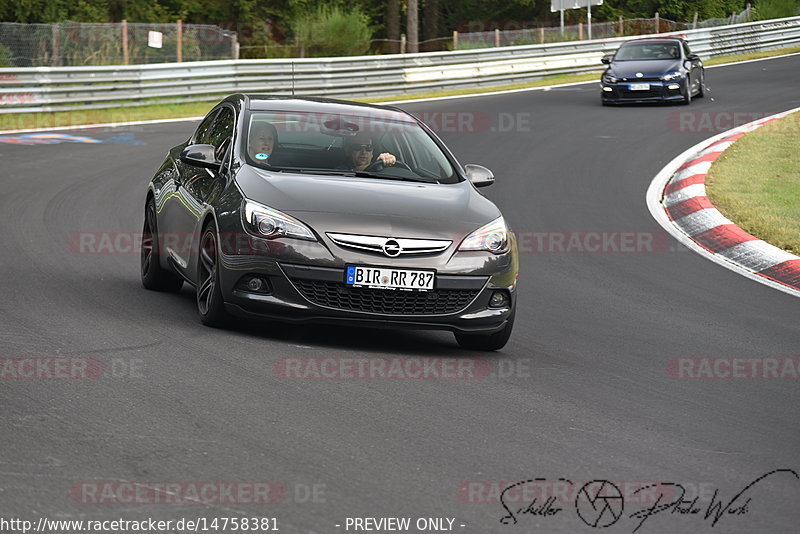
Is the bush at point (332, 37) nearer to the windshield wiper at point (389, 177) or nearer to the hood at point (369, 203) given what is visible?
the windshield wiper at point (389, 177)

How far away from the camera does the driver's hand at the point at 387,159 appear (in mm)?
A: 8594

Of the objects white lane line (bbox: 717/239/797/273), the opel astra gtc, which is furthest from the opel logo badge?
white lane line (bbox: 717/239/797/273)

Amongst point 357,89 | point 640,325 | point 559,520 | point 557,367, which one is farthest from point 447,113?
point 559,520

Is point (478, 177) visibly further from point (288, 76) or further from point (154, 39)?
point (154, 39)

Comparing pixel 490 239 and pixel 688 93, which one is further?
pixel 688 93

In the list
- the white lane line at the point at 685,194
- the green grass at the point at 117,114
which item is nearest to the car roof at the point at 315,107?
the white lane line at the point at 685,194

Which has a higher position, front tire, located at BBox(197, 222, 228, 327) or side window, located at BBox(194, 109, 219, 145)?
side window, located at BBox(194, 109, 219, 145)

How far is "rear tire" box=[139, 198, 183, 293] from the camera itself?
30.7 feet

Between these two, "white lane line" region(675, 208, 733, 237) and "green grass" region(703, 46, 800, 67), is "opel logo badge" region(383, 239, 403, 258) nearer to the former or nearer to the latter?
"white lane line" region(675, 208, 733, 237)

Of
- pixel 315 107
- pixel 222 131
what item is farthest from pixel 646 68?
pixel 222 131

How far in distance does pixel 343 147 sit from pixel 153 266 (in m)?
1.81

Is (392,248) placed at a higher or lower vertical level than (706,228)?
higher

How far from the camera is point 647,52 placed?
28719 mm

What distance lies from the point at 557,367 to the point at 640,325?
1870 millimetres
